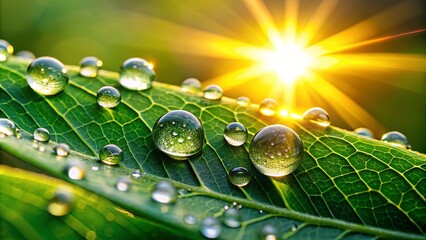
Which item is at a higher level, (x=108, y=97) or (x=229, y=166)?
(x=108, y=97)

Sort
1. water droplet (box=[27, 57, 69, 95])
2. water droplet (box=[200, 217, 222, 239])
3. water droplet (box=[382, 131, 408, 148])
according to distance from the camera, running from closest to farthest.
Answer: water droplet (box=[200, 217, 222, 239])
water droplet (box=[27, 57, 69, 95])
water droplet (box=[382, 131, 408, 148])

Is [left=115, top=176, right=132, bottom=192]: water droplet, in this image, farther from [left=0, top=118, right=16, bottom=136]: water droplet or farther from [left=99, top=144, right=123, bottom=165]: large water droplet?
[left=0, top=118, right=16, bottom=136]: water droplet

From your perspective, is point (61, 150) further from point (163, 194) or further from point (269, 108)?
point (269, 108)

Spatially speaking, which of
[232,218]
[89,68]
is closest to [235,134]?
[232,218]

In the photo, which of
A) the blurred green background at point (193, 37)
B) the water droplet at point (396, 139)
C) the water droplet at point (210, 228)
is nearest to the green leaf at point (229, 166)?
the water droplet at point (210, 228)

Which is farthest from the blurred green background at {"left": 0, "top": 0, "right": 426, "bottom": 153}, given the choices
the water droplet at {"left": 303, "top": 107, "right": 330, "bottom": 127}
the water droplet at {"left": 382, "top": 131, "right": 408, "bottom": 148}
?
Result: the water droplet at {"left": 303, "top": 107, "right": 330, "bottom": 127}

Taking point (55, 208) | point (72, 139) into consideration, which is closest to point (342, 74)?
point (72, 139)

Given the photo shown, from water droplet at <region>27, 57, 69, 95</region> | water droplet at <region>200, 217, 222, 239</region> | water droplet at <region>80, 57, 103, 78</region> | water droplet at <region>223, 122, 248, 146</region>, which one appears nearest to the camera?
water droplet at <region>200, 217, 222, 239</region>

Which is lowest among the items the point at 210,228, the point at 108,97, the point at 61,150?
the point at 210,228
